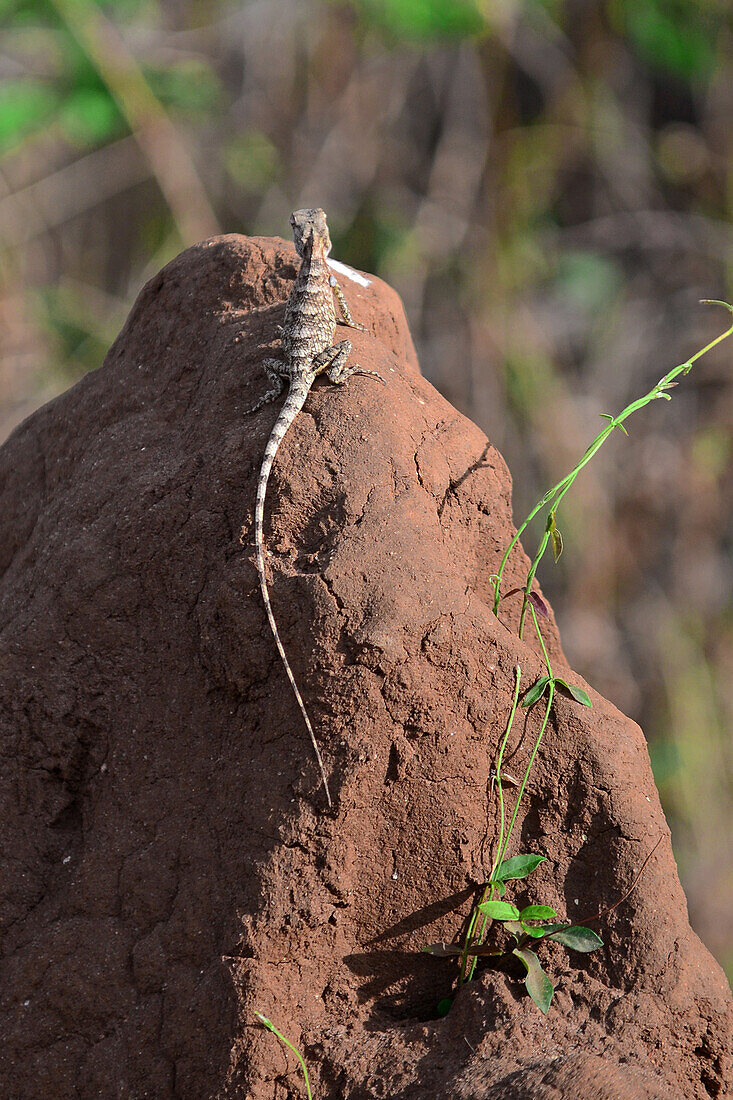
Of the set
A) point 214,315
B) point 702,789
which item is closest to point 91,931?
point 214,315

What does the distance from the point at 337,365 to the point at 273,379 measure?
0.56 ft

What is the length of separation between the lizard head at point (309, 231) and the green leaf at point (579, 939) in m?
1.99

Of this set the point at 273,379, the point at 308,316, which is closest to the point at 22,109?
the point at 308,316

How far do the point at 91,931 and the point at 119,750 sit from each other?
0.39 metres

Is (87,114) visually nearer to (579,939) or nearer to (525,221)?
(525,221)

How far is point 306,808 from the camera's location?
2.14 metres

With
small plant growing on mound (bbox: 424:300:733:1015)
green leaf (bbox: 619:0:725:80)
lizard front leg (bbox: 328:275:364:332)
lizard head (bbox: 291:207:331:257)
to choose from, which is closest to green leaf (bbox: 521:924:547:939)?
small plant growing on mound (bbox: 424:300:733:1015)

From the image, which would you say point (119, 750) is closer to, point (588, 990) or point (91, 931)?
point (91, 931)

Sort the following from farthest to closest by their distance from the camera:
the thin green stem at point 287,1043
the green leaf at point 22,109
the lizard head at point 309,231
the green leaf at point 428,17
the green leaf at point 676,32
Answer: the green leaf at point 676,32, the green leaf at point 428,17, the green leaf at point 22,109, the lizard head at point 309,231, the thin green stem at point 287,1043

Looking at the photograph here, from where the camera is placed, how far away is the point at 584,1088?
1.91 metres

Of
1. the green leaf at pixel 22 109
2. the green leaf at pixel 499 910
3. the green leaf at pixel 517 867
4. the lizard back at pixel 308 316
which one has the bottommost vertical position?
the green leaf at pixel 499 910

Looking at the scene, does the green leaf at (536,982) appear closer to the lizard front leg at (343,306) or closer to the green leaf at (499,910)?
the green leaf at (499,910)

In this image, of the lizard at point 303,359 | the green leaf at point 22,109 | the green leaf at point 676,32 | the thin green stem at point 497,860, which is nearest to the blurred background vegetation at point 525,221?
the green leaf at point 676,32

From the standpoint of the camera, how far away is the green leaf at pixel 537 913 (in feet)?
7.10
